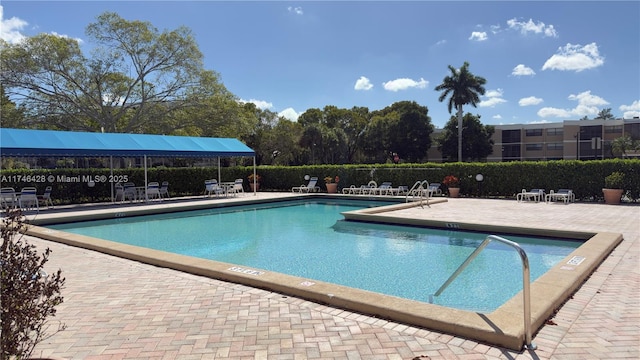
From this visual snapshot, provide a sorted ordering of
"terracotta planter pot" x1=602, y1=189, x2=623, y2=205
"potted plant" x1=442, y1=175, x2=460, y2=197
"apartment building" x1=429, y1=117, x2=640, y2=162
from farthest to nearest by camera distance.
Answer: "apartment building" x1=429, y1=117, x2=640, y2=162
"potted plant" x1=442, y1=175, x2=460, y2=197
"terracotta planter pot" x1=602, y1=189, x2=623, y2=205

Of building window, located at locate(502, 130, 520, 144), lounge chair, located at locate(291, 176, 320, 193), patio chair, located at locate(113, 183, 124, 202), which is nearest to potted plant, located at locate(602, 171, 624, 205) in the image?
lounge chair, located at locate(291, 176, 320, 193)

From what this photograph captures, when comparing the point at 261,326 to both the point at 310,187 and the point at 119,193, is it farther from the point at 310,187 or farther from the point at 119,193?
the point at 310,187

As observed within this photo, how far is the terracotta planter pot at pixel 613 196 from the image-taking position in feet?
48.9

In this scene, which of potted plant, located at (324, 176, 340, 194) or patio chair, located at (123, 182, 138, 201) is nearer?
patio chair, located at (123, 182, 138, 201)

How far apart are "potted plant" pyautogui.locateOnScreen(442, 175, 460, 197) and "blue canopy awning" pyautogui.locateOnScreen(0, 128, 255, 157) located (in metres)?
9.71

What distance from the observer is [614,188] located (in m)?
15.2

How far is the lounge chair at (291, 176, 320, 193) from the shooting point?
21953 millimetres

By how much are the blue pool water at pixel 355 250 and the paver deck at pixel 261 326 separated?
1470 mm

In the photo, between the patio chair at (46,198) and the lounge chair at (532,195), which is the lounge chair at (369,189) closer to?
the lounge chair at (532,195)

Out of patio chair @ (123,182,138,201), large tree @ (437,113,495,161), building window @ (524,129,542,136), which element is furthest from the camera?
Answer: building window @ (524,129,542,136)

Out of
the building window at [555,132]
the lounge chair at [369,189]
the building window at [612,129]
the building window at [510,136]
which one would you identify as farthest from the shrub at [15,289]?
the building window at [612,129]

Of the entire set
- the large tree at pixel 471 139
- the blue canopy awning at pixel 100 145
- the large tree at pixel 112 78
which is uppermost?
the large tree at pixel 112 78

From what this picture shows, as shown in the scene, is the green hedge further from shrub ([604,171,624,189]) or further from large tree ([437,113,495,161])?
large tree ([437,113,495,161])

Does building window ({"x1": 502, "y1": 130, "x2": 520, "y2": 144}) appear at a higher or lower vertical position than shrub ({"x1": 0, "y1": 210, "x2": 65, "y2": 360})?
higher
